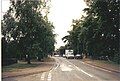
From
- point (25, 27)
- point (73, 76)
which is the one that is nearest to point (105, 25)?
point (25, 27)

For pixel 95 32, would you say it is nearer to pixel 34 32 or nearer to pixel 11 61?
pixel 34 32

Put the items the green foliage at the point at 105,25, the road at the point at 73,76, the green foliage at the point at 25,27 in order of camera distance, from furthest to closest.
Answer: the green foliage at the point at 25,27, the green foliage at the point at 105,25, the road at the point at 73,76

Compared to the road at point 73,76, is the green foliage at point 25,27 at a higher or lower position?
higher

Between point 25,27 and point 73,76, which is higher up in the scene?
point 25,27

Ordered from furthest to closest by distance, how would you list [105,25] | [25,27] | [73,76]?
1. [25,27]
2. [105,25]
3. [73,76]

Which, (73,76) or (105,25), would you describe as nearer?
(73,76)

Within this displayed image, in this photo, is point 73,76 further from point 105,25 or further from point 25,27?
point 25,27

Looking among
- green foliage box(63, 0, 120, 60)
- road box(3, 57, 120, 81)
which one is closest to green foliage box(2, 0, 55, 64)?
green foliage box(63, 0, 120, 60)

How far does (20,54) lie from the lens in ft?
170

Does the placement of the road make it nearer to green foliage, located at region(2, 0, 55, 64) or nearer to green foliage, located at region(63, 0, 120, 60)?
green foliage, located at region(63, 0, 120, 60)

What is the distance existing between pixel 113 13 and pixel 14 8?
15721mm

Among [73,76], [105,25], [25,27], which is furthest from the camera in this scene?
[25,27]

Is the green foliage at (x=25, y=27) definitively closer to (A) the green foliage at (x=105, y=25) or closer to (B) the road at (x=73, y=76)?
(A) the green foliage at (x=105, y=25)

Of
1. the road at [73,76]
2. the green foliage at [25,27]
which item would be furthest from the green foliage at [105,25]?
the road at [73,76]
